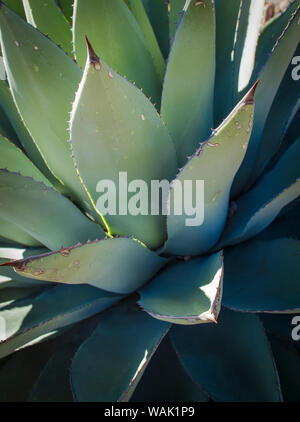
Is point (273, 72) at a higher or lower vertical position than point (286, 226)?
higher

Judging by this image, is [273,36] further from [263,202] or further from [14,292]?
[14,292]

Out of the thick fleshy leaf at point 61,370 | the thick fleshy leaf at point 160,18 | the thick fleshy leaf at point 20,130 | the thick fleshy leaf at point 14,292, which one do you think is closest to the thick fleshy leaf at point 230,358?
the thick fleshy leaf at point 61,370

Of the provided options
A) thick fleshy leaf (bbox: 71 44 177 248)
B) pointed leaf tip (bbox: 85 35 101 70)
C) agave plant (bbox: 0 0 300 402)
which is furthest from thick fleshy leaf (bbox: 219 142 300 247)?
pointed leaf tip (bbox: 85 35 101 70)

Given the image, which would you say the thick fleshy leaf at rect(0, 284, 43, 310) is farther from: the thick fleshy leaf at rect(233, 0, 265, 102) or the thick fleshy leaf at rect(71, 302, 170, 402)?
the thick fleshy leaf at rect(233, 0, 265, 102)

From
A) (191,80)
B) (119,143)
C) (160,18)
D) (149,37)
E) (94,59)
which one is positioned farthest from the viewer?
(160,18)

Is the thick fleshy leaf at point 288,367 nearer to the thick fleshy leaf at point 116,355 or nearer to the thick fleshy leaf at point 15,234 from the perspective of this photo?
the thick fleshy leaf at point 116,355

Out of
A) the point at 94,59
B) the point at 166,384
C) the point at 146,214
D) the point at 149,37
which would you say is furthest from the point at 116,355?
the point at 149,37
